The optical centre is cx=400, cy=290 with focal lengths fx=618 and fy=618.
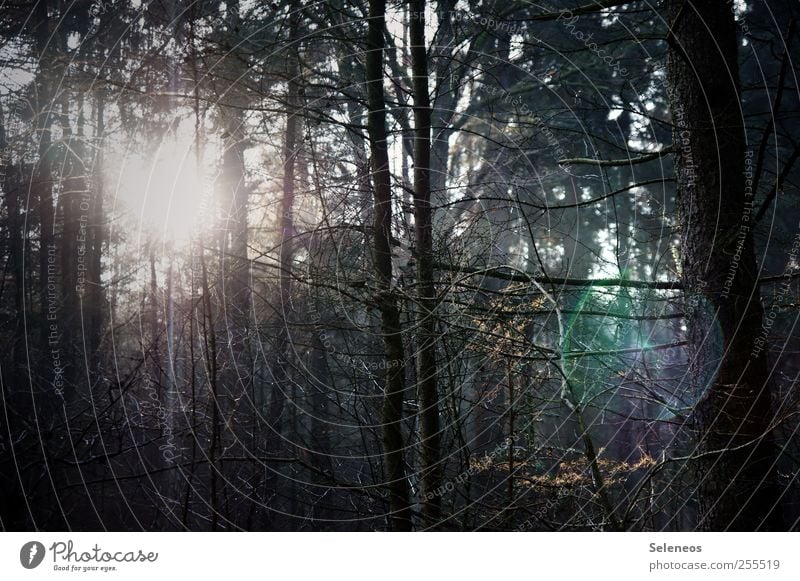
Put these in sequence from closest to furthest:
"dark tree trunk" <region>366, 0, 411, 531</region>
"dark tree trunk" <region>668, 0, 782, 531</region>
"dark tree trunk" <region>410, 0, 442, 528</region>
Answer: "dark tree trunk" <region>668, 0, 782, 531</region> < "dark tree trunk" <region>366, 0, 411, 531</region> < "dark tree trunk" <region>410, 0, 442, 528</region>

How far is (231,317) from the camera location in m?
6.14

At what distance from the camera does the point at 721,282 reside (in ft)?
12.8

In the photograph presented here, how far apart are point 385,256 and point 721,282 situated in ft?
7.51

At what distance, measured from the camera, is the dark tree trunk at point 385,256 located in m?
4.67

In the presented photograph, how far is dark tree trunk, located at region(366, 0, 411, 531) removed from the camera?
467cm

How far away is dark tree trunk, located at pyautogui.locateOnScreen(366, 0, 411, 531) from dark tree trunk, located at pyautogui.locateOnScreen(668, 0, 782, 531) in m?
2.05

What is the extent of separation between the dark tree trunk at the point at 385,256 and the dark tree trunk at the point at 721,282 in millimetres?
2047

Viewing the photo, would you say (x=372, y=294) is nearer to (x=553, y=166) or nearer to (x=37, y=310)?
(x=37, y=310)

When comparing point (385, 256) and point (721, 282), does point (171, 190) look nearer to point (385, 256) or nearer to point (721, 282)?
point (385, 256)

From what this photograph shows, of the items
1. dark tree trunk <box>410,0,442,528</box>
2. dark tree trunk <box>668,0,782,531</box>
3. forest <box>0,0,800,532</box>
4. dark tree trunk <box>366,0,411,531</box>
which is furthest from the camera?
dark tree trunk <box>410,0,442,528</box>

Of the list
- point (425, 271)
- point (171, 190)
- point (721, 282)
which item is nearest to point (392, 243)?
point (425, 271)

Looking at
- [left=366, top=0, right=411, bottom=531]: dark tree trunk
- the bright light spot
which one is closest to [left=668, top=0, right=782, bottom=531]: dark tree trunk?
[left=366, top=0, right=411, bottom=531]: dark tree trunk

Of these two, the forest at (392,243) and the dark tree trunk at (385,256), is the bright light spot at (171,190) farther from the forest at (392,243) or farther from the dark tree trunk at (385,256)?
the dark tree trunk at (385,256)

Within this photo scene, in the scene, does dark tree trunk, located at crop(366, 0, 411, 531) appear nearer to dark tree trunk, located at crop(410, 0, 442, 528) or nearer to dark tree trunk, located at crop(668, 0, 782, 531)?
dark tree trunk, located at crop(410, 0, 442, 528)
